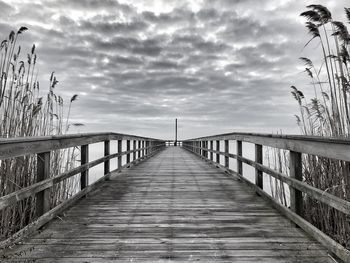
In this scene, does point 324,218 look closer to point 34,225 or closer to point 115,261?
point 115,261

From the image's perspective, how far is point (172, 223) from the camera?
151 inches

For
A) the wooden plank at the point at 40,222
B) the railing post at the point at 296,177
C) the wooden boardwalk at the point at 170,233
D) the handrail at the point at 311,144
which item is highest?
the handrail at the point at 311,144

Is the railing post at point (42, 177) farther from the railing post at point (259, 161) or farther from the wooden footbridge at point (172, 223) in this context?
the railing post at point (259, 161)

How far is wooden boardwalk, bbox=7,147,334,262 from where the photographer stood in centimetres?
279

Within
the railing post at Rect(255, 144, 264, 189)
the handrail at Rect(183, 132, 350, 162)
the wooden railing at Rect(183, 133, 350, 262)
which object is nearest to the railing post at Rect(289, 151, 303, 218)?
the wooden railing at Rect(183, 133, 350, 262)

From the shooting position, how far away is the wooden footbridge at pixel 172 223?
2.78 metres

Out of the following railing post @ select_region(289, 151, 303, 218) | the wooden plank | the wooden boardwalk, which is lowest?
the wooden boardwalk

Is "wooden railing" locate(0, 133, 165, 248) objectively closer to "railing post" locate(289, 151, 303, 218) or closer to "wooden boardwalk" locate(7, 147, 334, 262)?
"wooden boardwalk" locate(7, 147, 334, 262)

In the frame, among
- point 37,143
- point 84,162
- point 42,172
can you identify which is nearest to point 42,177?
point 42,172

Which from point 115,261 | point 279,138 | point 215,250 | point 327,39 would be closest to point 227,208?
point 279,138

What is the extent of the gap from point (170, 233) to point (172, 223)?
0.40 metres

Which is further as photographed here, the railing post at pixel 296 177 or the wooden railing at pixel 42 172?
the railing post at pixel 296 177

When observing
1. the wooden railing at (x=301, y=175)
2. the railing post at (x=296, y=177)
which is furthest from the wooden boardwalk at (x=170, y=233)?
the railing post at (x=296, y=177)

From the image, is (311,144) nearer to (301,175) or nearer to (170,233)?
(301,175)
